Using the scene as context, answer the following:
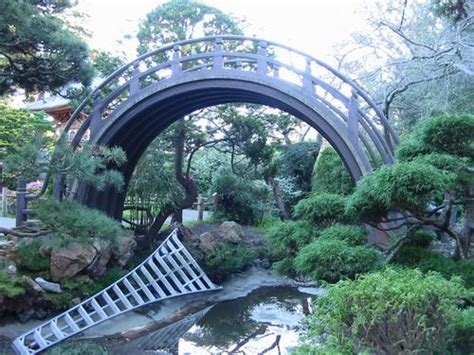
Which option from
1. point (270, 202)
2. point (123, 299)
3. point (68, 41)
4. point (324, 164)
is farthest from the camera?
point (270, 202)

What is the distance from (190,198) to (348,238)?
243 inches

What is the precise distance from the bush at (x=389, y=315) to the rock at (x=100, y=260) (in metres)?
4.83

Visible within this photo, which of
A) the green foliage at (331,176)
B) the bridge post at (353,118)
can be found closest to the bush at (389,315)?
the bridge post at (353,118)

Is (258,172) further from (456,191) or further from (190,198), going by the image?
(456,191)

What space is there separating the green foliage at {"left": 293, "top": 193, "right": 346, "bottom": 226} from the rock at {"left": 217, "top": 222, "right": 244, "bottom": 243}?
5.78 metres

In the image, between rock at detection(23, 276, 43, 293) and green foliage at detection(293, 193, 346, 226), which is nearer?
green foliage at detection(293, 193, 346, 226)

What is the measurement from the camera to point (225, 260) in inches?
397

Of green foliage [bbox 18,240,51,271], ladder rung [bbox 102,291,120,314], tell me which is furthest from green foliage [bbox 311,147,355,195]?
green foliage [bbox 18,240,51,271]

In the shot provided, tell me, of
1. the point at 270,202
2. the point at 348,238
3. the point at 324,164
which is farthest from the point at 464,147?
the point at 270,202

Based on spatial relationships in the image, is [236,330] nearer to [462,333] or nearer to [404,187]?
[404,187]

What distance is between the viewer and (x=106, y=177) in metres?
6.89

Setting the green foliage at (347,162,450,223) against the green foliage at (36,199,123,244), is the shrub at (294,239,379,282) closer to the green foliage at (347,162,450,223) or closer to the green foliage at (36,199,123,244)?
the green foliage at (347,162,450,223)

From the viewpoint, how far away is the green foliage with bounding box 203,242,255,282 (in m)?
9.81

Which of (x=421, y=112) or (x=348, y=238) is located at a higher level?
(x=421, y=112)
